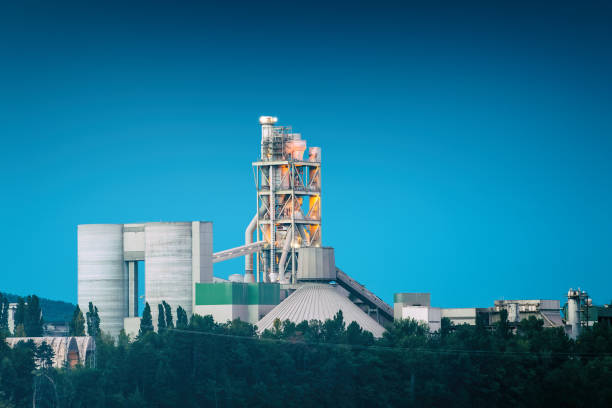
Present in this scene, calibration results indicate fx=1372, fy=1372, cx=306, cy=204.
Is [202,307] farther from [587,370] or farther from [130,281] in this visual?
[587,370]

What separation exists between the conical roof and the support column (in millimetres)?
26004

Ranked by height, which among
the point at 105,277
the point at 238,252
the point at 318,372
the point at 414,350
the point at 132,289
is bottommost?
the point at 318,372

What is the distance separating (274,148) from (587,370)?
240ft

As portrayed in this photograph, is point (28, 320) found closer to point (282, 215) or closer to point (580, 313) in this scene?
point (282, 215)

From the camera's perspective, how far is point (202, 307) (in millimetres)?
174500

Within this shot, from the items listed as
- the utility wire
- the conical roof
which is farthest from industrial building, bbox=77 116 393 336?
the utility wire

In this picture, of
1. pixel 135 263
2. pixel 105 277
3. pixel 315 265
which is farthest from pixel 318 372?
pixel 105 277

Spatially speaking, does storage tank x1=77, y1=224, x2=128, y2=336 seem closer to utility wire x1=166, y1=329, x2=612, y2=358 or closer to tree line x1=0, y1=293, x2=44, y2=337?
tree line x1=0, y1=293, x2=44, y2=337

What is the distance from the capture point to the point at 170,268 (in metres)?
181

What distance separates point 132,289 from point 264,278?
1865 cm

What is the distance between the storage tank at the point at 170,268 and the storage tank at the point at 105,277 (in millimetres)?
8704

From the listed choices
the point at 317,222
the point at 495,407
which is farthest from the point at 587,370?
the point at 317,222

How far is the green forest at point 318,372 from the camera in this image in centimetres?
14688

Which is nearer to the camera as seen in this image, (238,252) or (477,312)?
(477,312)
